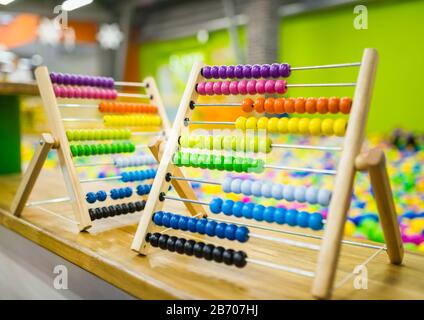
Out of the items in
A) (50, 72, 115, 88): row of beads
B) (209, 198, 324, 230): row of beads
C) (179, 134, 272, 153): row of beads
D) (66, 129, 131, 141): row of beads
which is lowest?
(209, 198, 324, 230): row of beads

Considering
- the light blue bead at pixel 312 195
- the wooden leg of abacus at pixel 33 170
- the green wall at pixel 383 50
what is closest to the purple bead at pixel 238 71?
the light blue bead at pixel 312 195

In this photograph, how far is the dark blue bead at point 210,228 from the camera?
1.45 m

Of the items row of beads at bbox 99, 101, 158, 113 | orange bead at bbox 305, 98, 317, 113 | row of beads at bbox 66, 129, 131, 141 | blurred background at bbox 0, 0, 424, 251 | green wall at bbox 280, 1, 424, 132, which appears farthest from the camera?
green wall at bbox 280, 1, 424, 132

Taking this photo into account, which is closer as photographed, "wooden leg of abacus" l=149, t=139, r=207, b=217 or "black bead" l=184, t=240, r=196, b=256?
"black bead" l=184, t=240, r=196, b=256

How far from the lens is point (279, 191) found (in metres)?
1.36

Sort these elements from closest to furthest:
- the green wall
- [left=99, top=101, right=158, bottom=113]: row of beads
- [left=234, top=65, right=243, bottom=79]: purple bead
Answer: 1. [left=234, top=65, right=243, bottom=79]: purple bead
2. [left=99, top=101, right=158, bottom=113]: row of beads
3. the green wall

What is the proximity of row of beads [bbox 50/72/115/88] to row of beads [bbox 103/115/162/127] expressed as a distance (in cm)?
21

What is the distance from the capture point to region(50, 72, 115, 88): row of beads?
207 centimetres

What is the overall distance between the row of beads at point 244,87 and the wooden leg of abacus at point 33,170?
0.78m

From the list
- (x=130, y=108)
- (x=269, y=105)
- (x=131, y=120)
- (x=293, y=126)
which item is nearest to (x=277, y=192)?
(x=293, y=126)

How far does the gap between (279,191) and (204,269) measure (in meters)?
0.40

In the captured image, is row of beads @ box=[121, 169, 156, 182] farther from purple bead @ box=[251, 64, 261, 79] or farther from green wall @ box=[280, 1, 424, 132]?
green wall @ box=[280, 1, 424, 132]

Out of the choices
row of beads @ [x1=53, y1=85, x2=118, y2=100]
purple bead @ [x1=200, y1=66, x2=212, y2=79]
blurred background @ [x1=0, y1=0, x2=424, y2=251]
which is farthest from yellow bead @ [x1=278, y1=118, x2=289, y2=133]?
row of beads @ [x1=53, y1=85, x2=118, y2=100]
